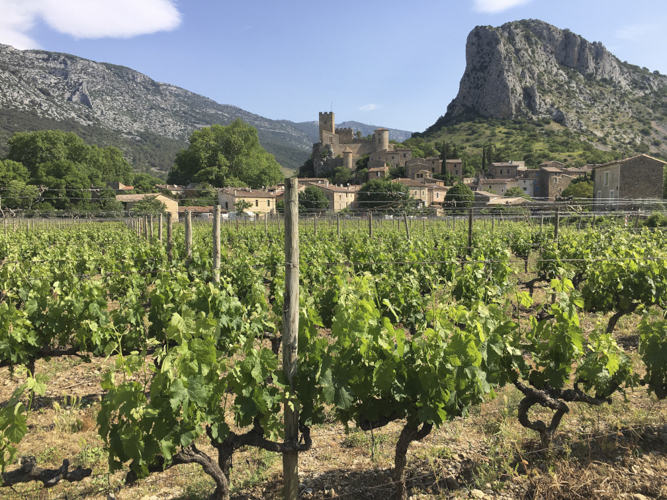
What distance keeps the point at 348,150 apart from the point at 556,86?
59461 mm

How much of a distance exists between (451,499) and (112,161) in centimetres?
7992

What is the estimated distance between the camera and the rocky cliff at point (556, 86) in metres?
97.9

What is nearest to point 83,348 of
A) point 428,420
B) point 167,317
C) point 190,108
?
point 167,317

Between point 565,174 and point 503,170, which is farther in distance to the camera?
point 503,170

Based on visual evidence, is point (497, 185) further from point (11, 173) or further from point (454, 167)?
point (11, 173)

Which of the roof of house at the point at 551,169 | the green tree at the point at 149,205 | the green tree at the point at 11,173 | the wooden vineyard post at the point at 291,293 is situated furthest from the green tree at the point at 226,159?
the wooden vineyard post at the point at 291,293

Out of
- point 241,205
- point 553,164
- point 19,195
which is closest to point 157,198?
point 241,205

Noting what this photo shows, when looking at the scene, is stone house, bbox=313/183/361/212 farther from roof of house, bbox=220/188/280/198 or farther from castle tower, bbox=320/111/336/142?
castle tower, bbox=320/111/336/142

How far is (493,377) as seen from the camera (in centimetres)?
305

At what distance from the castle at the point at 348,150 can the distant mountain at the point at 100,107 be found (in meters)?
→ 52.0

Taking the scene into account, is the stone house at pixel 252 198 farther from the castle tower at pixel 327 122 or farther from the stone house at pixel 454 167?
Answer: the castle tower at pixel 327 122

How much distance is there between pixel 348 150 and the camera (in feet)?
278

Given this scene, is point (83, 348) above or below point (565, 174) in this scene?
below

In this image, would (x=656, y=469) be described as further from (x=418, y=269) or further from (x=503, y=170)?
(x=503, y=170)
